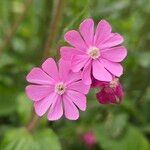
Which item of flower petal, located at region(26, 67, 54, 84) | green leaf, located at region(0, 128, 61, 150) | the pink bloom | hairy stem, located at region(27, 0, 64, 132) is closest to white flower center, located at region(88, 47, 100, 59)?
flower petal, located at region(26, 67, 54, 84)

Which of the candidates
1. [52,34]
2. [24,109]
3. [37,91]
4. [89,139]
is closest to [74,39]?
[37,91]

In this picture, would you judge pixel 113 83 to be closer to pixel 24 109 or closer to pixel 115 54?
pixel 115 54

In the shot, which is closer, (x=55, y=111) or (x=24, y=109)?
(x=55, y=111)

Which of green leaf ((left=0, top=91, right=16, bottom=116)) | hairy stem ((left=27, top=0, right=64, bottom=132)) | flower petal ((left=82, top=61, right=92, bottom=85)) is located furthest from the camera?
green leaf ((left=0, top=91, right=16, bottom=116))

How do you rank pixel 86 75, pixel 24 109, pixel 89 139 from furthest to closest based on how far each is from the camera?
1. pixel 89 139
2. pixel 24 109
3. pixel 86 75

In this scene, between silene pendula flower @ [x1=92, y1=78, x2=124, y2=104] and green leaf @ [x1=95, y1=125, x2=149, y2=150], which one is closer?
silene pendula flower @ [x1=92, y1=78, x2=124, y2=104]

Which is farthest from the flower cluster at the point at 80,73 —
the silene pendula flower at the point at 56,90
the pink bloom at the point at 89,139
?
the pink bloom at the point at 89,139

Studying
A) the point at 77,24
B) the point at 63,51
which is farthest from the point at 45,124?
the point at 63,51

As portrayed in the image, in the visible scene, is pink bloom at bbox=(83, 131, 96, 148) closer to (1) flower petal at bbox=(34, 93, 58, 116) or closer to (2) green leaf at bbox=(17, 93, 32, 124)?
(2) green leaf at bbox=(17, 93, 32, 124)
